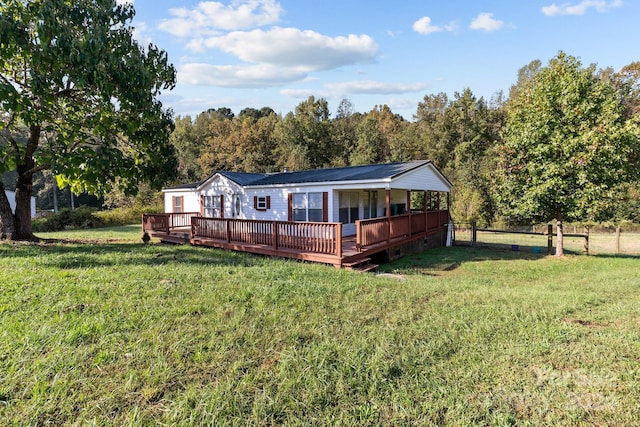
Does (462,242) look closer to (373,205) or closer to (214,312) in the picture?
(373,205)

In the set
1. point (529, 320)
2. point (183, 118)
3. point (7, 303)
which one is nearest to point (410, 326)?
point (529, 320)

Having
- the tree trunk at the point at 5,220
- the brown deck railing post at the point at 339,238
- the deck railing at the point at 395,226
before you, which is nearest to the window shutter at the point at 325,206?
the deck railing at the point at 395,226

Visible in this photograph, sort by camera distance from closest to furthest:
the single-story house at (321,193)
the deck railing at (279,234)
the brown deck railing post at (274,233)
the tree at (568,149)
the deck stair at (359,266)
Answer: the deck stair at (359,266) → the deck railing at (279,234) → the brown deck railing post at (274,233) → the tree at (568,149) → the single-story house at (321,193)

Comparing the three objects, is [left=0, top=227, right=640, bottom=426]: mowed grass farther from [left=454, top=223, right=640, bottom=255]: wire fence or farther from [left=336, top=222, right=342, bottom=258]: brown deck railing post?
[left=454, top=223, right=640, bottom=255]: wire fence

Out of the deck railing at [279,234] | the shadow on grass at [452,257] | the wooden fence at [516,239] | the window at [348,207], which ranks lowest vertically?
the shadow on grass at [452,257]

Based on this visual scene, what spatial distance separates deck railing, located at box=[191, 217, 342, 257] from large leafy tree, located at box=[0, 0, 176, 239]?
2542mm

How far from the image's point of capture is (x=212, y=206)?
1688cm

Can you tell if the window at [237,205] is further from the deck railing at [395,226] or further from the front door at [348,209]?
the deck railing at [395,226]

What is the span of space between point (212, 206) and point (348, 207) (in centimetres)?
734

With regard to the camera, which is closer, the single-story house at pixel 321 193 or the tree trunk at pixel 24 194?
the tree trunk at pixel 24 194

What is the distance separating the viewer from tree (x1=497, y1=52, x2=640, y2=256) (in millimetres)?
10953

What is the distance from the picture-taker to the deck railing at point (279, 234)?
9251mm

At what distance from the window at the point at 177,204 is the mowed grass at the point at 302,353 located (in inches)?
492

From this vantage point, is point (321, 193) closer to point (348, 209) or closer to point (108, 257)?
point (348, 209)
